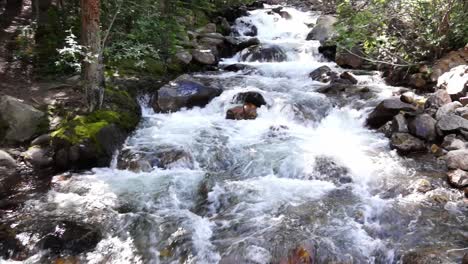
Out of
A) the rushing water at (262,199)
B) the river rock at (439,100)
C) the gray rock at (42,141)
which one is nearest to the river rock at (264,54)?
the rushing water at (262,199)

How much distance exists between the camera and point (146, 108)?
10.7 m

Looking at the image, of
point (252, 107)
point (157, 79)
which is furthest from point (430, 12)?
point (157, 79)

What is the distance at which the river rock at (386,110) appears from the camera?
376 inches

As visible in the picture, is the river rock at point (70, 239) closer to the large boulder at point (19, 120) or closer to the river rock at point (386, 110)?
the large boulder at point (19, 120)

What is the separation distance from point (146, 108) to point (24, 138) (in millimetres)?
3325

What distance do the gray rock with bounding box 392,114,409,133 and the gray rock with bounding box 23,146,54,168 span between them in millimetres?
7401

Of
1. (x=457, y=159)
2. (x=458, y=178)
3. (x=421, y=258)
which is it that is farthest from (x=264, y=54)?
(x=421, y=258)

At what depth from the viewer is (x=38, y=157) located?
761cm

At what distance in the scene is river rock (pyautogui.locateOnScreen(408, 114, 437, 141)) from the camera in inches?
343

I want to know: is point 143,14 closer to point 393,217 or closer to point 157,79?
point 157,79

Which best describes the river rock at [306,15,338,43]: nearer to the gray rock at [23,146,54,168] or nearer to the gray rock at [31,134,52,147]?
the gray rock at [31,134,52,147]

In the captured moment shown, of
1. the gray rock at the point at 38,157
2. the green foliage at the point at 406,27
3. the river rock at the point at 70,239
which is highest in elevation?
the green foliage at the point at 406,27

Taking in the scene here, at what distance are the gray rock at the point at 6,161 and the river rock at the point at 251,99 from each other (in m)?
5.66

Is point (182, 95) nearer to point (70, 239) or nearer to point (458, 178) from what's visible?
point (70, 239)
